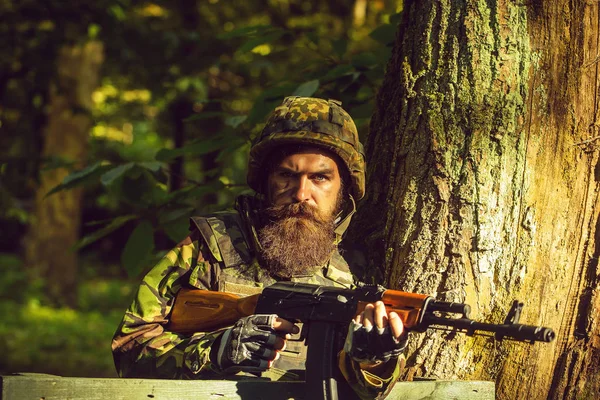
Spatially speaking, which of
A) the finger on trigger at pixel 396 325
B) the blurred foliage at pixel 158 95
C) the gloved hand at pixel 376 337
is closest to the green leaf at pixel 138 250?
the blurred foliage at pixel 158 95

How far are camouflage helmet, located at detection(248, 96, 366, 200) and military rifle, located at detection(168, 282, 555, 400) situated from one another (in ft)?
2.61

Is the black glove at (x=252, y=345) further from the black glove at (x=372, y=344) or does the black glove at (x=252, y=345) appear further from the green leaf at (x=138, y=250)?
the green leaf at (x=138, y=250)

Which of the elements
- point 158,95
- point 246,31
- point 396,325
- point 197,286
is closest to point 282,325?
point 396,325

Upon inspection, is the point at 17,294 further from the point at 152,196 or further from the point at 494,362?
the point at 494,362

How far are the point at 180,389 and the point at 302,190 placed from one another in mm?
1367

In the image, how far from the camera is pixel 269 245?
3.57 meters

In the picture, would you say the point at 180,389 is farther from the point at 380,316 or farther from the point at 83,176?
the point at 83,176

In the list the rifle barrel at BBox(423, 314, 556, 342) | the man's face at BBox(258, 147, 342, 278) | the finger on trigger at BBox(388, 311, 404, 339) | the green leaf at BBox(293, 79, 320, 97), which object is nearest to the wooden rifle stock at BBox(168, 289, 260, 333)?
the man's face at BBox(258, 147, 342, 278)

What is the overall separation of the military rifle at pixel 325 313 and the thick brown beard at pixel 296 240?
32 cm

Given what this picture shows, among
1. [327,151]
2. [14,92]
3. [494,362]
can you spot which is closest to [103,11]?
[14,92]

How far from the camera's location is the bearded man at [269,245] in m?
3.30

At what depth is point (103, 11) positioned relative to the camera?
679cm

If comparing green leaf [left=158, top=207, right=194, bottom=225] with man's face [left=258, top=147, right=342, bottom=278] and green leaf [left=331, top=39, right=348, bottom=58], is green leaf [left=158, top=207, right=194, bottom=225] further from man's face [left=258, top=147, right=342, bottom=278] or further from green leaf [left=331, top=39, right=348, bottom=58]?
green leaf [left=331, top=39, right=348, bottom=58]

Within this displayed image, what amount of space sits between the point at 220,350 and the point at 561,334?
132cm
